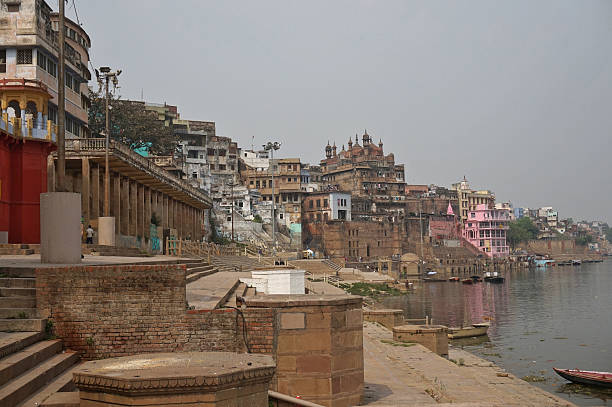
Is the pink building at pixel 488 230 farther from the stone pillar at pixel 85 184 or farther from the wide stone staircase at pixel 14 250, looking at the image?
the wide stone staircase at pixel 14 250

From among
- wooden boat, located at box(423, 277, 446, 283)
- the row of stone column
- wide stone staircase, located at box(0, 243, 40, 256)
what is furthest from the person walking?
wooden boat, located at box(423, 277, 446, 283)

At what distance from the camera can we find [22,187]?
22359 mm

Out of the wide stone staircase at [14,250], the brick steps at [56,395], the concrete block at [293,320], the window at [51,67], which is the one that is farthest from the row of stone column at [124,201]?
the brick steps at [56,395]

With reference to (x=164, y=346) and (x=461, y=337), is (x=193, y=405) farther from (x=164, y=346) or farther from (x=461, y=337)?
(x=461, y=337)

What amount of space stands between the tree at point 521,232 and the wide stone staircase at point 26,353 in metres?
142

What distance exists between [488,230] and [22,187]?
113658 mm

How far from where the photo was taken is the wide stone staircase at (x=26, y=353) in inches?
274

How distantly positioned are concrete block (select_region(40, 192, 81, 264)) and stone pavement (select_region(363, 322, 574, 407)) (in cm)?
631

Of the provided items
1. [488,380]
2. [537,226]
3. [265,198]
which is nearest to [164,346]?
[488,380]

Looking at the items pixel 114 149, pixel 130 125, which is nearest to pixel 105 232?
pixel 114 149

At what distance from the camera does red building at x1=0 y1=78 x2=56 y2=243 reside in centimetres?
2180

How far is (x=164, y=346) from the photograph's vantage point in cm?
923

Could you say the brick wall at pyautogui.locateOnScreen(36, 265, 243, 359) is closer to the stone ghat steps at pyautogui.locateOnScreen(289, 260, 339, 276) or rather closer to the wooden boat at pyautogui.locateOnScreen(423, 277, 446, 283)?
the stone ghat steps at pyautogui.locateOnScreen(289, 260, 339, 276)

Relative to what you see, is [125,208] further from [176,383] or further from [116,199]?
[176,383]
